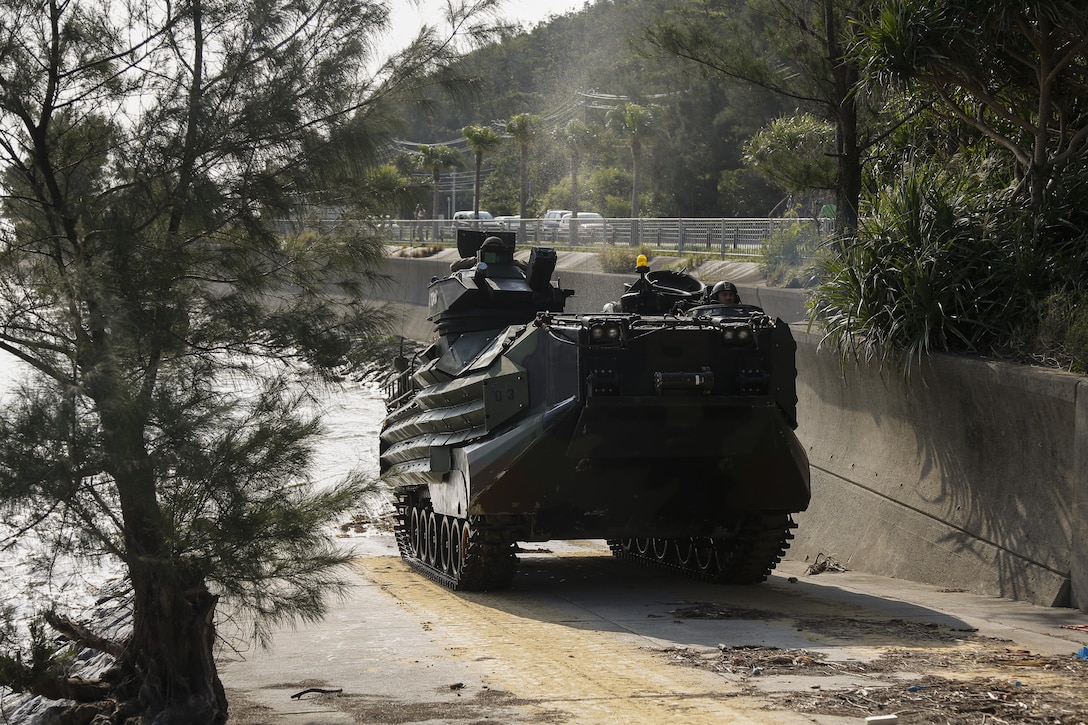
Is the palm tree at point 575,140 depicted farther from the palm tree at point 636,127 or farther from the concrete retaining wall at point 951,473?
the concrete retaining wall at point 951,473

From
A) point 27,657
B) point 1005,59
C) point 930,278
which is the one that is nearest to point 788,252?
point 1005,59

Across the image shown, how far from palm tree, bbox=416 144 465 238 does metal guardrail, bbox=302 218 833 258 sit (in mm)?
1373

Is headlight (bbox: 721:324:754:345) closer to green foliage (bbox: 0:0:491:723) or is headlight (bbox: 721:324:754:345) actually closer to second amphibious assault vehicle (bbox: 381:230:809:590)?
second amphibious assault vehicle (bbox: 381:230:809:590)

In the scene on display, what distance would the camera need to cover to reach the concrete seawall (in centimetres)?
891

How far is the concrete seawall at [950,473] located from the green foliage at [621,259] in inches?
446

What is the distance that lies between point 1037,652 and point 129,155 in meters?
5.53

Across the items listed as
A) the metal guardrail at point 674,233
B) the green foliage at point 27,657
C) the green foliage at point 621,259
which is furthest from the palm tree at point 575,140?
the green foliage at point 27,657

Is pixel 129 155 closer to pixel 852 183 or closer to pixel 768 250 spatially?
pixel 852 183

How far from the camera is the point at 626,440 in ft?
32.1

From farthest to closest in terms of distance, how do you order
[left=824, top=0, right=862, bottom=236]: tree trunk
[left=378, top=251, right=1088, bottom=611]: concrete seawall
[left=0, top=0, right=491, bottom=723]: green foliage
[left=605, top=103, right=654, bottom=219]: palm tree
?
1. [left=605, top=103, right=654, bottom=219]: palm tree
2. [left=824, top=0, right=862, bottom=236]: tree trunk
3. [left=378, top=251, right=1088, bottom=611]: concrete seawall
4. [left=0, top=0, right=491, bottom=723]: green foliage

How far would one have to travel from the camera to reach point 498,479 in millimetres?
9984

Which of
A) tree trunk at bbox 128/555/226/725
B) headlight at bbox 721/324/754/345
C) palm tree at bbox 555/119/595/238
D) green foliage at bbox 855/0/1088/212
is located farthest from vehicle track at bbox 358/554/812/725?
palm tree at bbox 555/119/595/238

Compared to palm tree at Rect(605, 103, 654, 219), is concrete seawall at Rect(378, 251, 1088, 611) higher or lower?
lower

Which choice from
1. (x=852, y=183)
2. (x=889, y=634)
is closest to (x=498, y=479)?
(x=889, y=634)
